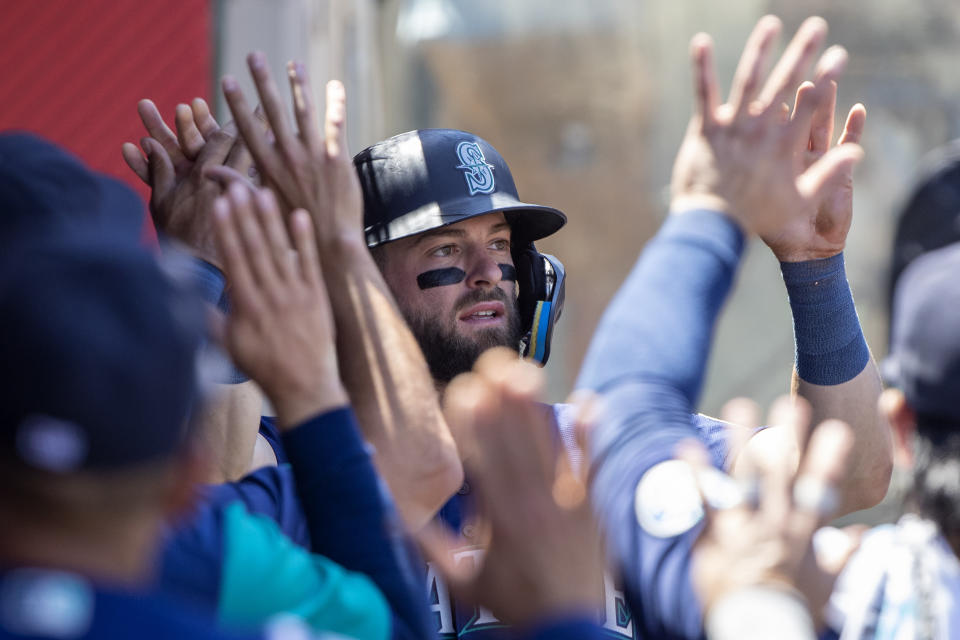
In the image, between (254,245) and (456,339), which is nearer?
(254,245)

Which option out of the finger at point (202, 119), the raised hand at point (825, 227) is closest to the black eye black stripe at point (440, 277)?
the finger at point (202, 119)

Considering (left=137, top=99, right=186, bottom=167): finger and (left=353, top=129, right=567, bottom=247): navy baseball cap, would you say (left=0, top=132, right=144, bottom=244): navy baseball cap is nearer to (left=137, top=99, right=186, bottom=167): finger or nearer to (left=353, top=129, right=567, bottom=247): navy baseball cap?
(left=137, top=99, right=186, bottom=167): finger

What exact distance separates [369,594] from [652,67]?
8.58 m

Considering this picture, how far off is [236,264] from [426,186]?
1722 mm

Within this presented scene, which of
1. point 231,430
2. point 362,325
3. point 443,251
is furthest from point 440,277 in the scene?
point 362,325

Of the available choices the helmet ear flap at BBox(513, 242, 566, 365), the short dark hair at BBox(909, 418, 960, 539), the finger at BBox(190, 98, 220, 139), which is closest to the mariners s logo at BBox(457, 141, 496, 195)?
the helmet ear flap at BBox(513, 242, 566, 365)

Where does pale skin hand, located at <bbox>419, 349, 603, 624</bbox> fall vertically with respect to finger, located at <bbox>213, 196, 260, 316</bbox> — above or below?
below

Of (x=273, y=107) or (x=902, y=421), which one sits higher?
(x=273, y=107)

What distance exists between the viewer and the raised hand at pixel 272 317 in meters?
1.45

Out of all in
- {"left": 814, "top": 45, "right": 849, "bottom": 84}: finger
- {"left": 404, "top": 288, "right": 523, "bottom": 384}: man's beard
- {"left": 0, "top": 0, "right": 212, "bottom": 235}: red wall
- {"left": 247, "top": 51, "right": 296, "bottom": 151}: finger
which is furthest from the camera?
{"left": 0, "top": 0, "right": 212, "bottom": 235}: red wall

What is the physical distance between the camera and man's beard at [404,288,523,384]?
306 centimetres

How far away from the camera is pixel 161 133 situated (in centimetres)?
226

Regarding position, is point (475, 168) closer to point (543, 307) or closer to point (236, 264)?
point (543, 307)

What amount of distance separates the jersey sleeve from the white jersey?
611 millimetres
